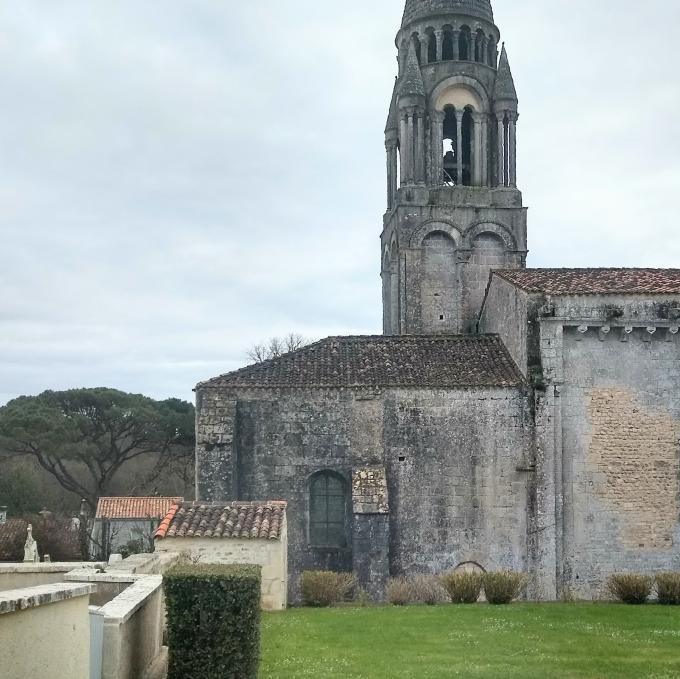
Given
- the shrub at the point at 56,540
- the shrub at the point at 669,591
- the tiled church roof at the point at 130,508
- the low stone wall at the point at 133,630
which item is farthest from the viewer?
the tiled church roof at the point at 130,508

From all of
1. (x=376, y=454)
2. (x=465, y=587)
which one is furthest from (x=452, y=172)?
(x=465, y=587)

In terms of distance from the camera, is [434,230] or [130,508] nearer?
[434,230]

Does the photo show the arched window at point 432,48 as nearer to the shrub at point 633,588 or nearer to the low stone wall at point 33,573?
the shrub at point 633,588

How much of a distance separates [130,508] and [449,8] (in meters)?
24.8

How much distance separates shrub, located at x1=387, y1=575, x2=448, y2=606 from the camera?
749 inches

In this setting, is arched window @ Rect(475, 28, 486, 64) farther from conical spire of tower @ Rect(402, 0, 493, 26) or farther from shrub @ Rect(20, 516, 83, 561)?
shrub @ Rect(20, 516, 83, 561)

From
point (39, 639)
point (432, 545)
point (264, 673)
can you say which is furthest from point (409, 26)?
point (39, 639)

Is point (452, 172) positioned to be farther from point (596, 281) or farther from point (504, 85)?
point (596, 281)

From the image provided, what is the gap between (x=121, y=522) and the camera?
4247 centimetres

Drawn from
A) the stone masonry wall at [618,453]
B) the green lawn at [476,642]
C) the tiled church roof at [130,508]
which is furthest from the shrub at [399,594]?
the tiled church roof at [130,508]

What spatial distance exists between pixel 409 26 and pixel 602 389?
54.2 feet

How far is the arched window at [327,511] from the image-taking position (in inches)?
932

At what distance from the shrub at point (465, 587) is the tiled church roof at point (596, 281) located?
25.5ft

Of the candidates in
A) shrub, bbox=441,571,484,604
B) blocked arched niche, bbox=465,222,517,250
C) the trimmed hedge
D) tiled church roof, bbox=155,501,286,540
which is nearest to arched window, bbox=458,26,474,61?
blocked arched niche, bbox=465,222,517,250
